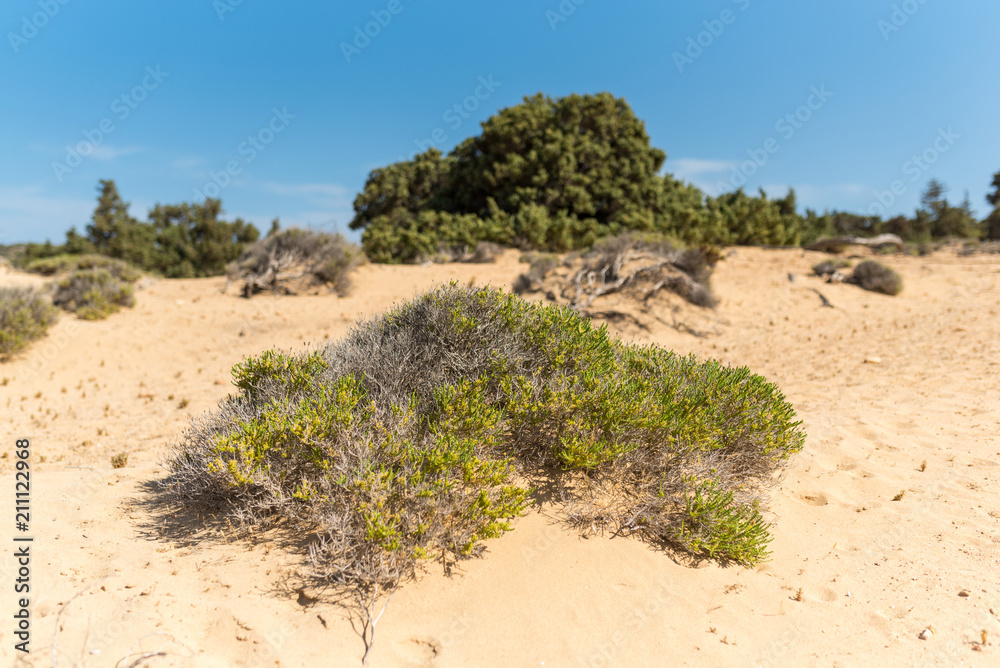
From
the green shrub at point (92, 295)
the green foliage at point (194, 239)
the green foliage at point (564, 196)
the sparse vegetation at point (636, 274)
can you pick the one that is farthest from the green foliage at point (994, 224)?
the green foliage at point (194, 239)

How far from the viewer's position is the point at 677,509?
3.60 metres

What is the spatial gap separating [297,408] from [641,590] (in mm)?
2628

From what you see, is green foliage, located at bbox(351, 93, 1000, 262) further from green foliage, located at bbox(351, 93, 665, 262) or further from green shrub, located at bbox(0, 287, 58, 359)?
green shrub, located at bbox(0, 287, 58, 359)

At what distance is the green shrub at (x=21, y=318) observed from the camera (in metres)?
8.70

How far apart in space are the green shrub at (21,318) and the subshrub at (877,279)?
19.5 metres

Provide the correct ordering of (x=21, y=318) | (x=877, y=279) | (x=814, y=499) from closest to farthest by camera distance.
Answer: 1. (x=814, y=499)
2. (x=21, y=318)
3. (x=877, y=279)

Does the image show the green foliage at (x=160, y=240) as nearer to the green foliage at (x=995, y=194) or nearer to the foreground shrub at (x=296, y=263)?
the foreground shrub at (x=296, y=263)

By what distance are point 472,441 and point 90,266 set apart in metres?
18.3

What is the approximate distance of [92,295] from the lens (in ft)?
36.5

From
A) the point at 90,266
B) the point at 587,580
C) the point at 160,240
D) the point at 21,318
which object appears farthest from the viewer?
the point at 160,240

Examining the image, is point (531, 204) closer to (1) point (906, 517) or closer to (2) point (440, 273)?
(2) point (440, 273)

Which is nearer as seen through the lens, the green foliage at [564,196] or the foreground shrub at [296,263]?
the foreground shrub at [296,263]

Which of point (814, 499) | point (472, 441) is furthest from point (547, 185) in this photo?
point (472, 441)

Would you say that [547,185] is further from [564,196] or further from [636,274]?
[636,274]
